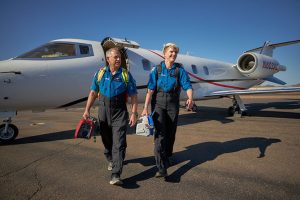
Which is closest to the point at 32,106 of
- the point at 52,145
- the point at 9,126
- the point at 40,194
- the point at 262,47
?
the point at 9,126

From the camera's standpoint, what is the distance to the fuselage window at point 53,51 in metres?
6.00

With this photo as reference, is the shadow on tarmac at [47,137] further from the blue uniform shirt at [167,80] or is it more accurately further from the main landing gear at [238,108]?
the main landing gear at [238,108]

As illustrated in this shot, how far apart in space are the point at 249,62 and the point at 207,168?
12122mm

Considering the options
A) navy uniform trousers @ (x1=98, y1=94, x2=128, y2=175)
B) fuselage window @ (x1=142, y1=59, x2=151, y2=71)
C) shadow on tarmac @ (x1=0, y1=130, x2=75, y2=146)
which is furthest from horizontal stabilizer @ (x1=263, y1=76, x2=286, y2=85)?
navy uniform trousers @ (x1=98, y1=94, x2=128, y2=175)

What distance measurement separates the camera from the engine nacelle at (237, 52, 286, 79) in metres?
12.7

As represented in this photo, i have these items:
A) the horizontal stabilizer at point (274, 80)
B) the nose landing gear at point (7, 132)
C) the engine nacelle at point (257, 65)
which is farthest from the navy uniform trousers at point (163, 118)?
the horizontal stabilizer at point (274, 80)

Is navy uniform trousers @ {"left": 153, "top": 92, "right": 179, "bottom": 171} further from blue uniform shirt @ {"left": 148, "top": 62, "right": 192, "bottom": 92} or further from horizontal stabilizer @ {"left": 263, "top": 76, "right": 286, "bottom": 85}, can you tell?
horizontal stabilizer @ {"left": 263, "top": 76, "right": 286, "bottom": 85}

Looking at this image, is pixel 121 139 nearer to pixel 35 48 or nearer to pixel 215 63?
pixel 35 48

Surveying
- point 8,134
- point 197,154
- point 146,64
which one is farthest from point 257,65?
point 8,134

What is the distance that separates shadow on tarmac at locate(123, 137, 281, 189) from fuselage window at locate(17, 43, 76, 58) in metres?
3.87

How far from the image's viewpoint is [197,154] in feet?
15.4

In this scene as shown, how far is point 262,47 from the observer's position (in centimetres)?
1498

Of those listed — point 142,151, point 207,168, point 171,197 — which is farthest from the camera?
point 142,151

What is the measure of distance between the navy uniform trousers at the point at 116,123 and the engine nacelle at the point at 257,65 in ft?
37.0
